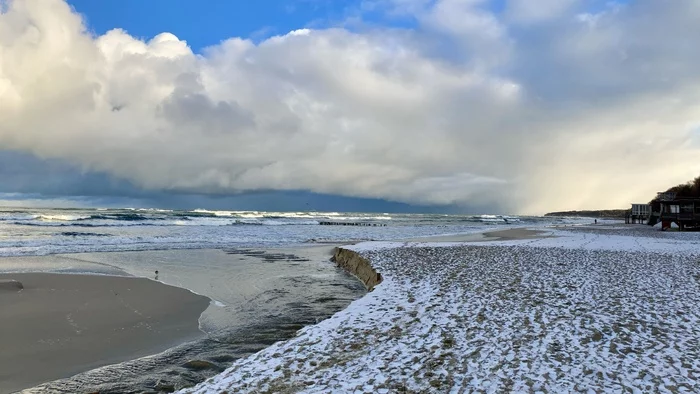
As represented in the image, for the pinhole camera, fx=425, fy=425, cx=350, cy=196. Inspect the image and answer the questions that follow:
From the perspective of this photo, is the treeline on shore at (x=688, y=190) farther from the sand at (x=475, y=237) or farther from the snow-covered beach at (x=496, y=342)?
the snow-covered beach at (x=496, y=342)

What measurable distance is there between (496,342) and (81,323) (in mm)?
9353

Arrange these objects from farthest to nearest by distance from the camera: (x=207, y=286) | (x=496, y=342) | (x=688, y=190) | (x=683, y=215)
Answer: (x=688, y=190) < (x=683, y=215) < (x=207, y=286) < (x=496, y=342)

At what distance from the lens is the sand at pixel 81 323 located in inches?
296

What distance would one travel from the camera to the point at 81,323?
1012 cm

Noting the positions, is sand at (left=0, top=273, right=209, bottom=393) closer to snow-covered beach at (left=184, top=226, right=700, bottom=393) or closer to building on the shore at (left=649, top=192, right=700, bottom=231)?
snow-covered beach at (left=184, top=226, right=700, bottom=393)

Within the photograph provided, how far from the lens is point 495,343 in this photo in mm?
7188

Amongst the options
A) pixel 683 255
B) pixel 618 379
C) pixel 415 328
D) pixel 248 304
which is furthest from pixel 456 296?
pixel 683 255

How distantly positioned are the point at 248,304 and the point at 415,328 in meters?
6.26

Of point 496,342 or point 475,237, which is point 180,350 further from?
point 475,237

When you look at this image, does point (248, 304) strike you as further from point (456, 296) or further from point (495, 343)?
point (495, 343)

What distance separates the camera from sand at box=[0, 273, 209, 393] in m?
7.53

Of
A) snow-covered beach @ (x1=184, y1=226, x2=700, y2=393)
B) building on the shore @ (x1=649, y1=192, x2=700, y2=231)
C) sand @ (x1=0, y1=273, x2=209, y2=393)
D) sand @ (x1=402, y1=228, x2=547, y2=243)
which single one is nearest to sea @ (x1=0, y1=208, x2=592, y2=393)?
sand @ (x1=0, y1=273, x2=209, y2=393)

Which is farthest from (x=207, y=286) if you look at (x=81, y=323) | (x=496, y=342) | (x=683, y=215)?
(x=683, y=215)

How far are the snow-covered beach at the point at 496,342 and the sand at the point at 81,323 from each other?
3311 millimetres
